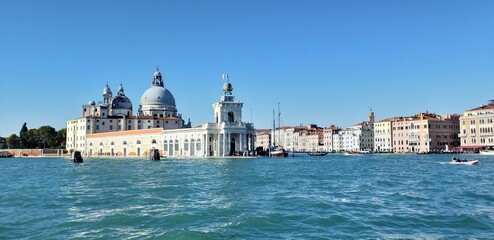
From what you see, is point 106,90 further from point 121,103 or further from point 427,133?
point 427,133

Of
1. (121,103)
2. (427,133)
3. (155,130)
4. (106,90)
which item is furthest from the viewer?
(106,90)

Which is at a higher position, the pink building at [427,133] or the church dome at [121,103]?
the church dome at [121,103]

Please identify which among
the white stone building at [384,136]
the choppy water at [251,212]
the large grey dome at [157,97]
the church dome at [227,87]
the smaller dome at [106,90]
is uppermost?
the smaller dome at [106,90]

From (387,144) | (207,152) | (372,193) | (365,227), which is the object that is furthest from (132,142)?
(365,227)

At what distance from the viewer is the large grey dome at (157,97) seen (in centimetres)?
8348

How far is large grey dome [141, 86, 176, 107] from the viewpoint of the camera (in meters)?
83.5

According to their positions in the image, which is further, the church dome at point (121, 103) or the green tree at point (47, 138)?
the green tree at point (47, 138)

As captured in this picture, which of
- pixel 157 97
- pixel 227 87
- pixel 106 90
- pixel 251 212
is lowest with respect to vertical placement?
pixel 251 212

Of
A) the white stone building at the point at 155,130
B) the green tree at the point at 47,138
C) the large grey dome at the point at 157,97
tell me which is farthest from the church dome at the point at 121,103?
the green tree at the point at 47,138

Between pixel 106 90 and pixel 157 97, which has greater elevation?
pixel 106 90

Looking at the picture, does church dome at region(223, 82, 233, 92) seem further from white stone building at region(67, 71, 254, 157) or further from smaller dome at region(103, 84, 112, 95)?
smaller dome at region(103, 84, 112, 95)

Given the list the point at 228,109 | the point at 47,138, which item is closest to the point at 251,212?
the point at 228,109

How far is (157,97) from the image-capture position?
8375cm

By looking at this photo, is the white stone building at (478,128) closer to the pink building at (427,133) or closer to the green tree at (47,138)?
the pink building at (427,133)
